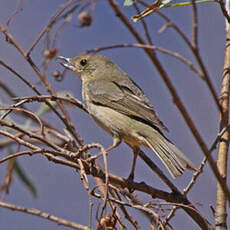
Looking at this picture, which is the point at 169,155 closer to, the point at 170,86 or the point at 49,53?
the point at 49,53

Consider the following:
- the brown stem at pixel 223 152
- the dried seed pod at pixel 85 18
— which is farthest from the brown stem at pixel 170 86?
the dried seed pod at pixel 85 18

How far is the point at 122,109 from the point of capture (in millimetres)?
3980

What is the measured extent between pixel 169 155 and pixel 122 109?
99 cm

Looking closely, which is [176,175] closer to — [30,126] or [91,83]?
[30,126]

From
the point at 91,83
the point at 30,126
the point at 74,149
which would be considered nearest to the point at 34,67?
the point at 74,149

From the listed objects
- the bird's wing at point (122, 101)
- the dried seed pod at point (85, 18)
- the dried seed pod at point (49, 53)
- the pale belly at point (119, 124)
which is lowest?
the pale belly at point (119, 124)

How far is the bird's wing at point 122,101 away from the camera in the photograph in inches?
148

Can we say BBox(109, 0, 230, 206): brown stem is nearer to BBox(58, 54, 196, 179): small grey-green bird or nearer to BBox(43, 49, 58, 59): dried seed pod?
BBox(43, 49, 58, 59): dried seed pod

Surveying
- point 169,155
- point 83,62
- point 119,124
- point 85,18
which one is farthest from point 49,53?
point 83,62

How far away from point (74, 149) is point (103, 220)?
32.2 inches

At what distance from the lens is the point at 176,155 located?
3.05 metres

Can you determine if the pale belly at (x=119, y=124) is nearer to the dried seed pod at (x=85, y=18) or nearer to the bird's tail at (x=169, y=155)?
the bird's tail at (x=169, y=155)

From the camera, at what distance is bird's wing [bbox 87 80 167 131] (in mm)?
3770

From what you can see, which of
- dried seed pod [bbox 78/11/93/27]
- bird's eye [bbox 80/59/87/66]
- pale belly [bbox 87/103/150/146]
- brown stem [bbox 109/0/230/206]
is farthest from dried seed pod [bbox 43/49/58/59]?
bird's eye [bbox 80/59/87/66]
